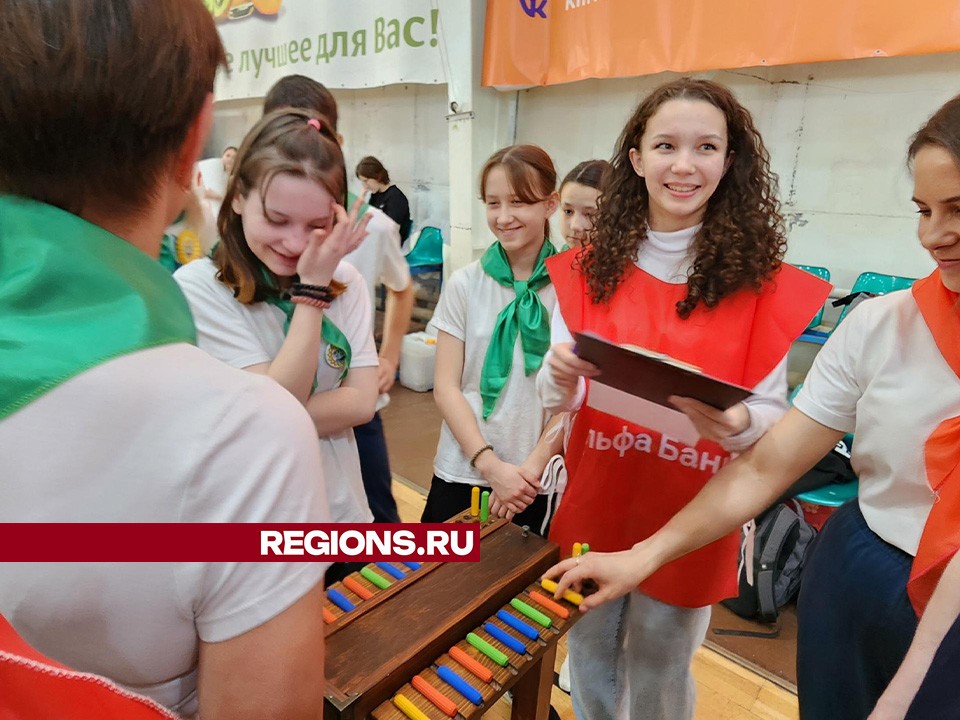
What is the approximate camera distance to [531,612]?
1097mm

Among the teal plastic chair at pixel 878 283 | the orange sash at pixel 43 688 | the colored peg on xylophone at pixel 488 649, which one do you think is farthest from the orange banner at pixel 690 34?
the orange sash at pixel 43 688

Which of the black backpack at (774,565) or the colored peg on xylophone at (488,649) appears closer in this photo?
the colored peg on xylophone at (488,649)

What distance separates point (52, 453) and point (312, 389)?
896mm

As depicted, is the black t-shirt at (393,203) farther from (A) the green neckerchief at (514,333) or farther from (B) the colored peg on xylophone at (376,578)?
(B) the colored peg on xylophone at (376,578)

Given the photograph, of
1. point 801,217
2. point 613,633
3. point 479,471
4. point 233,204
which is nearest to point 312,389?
point 233,204

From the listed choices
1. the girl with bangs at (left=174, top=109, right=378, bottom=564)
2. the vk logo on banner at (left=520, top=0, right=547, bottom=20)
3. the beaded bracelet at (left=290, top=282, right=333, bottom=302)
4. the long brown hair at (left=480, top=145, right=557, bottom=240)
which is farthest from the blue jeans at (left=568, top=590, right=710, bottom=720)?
the vk logo on banner at (left=520, top=0, right=547, bottom=20)

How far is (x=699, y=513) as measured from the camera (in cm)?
120

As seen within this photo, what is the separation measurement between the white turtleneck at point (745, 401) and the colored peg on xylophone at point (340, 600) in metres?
0.59

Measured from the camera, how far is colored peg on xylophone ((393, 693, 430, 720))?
880 millimetres

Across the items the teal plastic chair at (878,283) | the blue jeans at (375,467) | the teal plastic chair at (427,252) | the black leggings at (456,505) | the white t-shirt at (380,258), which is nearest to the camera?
the black leggings at (456,505)

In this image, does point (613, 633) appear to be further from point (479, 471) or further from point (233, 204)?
point (233, 204)

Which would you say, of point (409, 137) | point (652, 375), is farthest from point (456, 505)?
point (409, 137)

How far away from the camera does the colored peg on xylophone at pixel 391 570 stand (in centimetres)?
114
